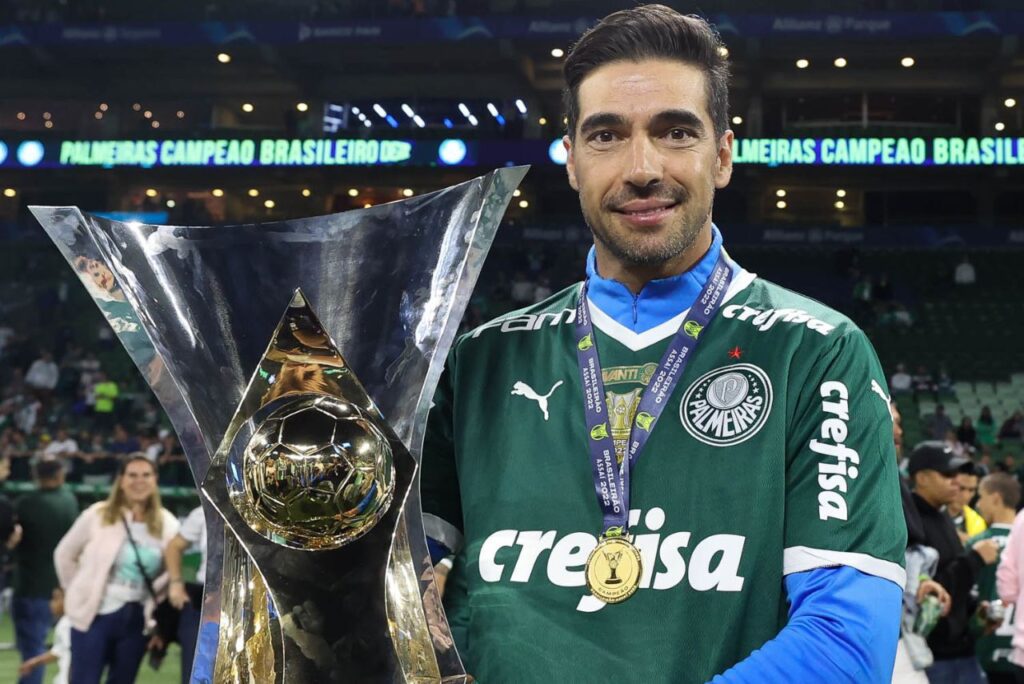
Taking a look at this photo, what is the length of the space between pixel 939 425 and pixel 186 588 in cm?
1218

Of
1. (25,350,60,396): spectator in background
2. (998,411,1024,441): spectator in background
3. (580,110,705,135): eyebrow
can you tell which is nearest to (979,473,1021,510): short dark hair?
(580,110,705,135): eyebrow

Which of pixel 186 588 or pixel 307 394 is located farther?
pixel 186 588

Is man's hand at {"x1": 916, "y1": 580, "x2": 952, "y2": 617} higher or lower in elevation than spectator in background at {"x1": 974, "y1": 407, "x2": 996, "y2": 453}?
lower

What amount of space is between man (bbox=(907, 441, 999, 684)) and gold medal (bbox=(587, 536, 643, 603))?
2.91 meters

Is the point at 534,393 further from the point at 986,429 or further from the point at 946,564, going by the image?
the point at 986,429

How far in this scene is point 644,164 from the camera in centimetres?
126

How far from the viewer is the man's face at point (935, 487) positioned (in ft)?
12.7

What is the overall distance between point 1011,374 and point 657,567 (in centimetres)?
1829

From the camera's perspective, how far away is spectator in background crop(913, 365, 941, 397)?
55.2 feet

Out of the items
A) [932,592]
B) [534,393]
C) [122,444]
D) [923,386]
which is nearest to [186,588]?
[932,592]

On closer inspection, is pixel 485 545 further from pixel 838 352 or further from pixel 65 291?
pixel 65 291

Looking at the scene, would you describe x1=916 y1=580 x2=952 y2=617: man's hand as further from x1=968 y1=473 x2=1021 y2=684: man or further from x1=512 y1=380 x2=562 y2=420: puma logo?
x1=512 y1=380 x2=562 y2=420: puma logo

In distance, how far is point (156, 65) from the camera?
23453mm

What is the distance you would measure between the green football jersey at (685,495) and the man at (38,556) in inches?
179
